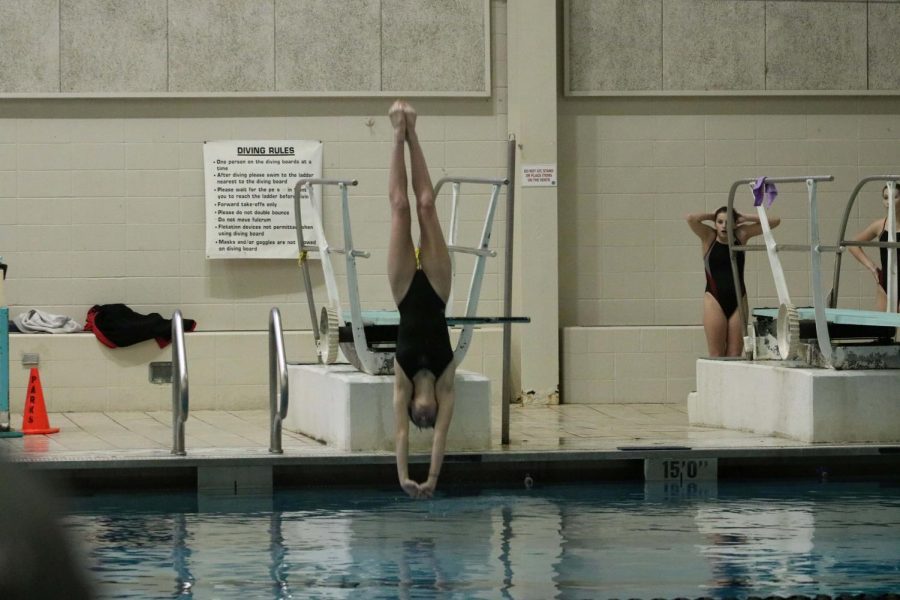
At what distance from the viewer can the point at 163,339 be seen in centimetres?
1086

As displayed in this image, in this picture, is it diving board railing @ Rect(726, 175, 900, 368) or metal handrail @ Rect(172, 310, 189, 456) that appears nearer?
metal handrail @ Rect(172, 310, 189, 456)

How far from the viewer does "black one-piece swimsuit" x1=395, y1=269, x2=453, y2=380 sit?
696 cm

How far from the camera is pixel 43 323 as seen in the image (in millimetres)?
10867

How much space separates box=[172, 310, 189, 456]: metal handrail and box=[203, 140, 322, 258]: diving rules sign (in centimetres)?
367

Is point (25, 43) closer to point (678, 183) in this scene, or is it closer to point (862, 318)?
point (678, 183)

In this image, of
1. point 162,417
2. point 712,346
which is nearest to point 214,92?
point 162,417

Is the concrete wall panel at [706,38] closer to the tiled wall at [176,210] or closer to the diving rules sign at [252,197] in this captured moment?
the tiled wall at [176,210]

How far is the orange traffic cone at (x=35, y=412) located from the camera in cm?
912

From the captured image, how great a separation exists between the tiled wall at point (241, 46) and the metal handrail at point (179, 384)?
420 centimetres

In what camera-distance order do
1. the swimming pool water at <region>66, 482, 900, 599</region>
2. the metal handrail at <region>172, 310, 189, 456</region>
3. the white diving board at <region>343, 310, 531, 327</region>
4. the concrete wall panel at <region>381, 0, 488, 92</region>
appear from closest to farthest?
the swimming pool water at <region>66, 482, 900, 599</region>, the metal handrail at <region>172, 310, 189, 456</region>, the white diving board at <region>343, 310, 531, 327</region>, the concrete wall panel at <region>381, 0, 488, 92</region>

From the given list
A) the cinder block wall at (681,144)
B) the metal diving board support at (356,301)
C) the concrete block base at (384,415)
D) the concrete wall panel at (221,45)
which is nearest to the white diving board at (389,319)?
the metal diving board support at (356,301)

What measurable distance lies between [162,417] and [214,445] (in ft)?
7.29

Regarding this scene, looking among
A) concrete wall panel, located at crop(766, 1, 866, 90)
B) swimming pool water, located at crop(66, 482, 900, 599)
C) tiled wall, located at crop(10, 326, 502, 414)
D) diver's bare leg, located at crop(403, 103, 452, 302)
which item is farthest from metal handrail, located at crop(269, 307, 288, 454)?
concrete wall panel, located at crop(766, 1, 866, 90)

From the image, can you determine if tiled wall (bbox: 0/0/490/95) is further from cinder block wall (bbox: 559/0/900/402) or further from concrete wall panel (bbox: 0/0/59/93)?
cinder block wall (bbox: 559/0/900/402)
